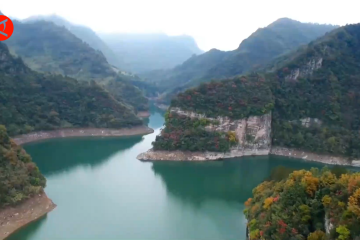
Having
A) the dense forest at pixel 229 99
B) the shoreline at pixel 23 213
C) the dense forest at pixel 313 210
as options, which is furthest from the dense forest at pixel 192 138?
the dense forest at pixel 313 210

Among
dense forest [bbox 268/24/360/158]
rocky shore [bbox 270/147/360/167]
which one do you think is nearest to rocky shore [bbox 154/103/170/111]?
dense forest [bbox 268/24/360/158]

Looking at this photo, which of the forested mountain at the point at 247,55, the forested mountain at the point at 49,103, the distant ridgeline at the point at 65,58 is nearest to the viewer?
the forested mountain at the point at 49,103

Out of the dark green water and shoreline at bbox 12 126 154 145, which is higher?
shoreline at bbox 12 126 154 145

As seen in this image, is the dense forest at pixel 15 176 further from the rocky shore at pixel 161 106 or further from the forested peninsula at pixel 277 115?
the rocky shore at pixel 161 106

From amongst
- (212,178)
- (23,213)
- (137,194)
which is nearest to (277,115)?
(212,178)

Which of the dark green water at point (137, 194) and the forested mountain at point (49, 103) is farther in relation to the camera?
the forested mountain at point (49, 103)

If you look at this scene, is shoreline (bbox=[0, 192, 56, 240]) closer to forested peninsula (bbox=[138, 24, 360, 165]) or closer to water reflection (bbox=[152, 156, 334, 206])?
water reflection (bbox=[152, 156, 334, 206])
